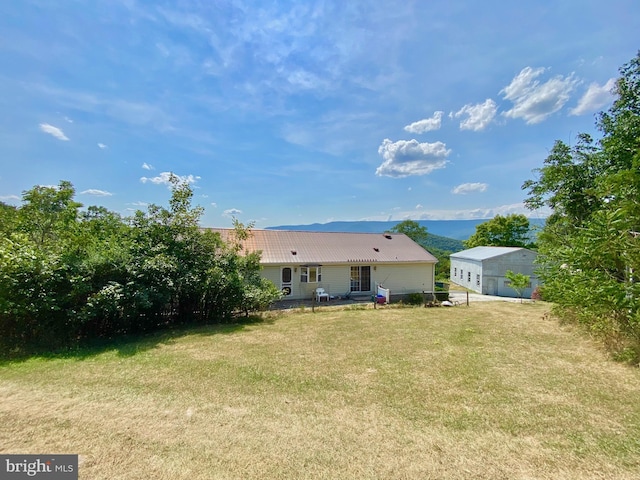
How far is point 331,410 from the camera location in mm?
3959

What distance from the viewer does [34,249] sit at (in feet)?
22.5

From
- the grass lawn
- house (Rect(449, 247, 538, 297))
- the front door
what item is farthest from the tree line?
house (Rect(449, 247, 538, 297))

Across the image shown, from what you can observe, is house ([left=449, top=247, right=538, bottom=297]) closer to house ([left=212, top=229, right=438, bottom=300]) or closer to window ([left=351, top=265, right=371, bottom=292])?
house ([left=212, top=229, right=438, bottom=300])

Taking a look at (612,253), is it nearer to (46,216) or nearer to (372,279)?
(372,279)

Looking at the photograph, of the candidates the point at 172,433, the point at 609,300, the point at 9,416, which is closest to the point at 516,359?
the point at 609,300

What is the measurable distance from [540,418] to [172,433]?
192 inches

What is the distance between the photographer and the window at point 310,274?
15.6 m

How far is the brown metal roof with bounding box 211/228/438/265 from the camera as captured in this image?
1594 cm

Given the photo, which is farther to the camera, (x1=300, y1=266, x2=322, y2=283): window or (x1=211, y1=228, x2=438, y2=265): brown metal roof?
(x1=211, y1=228, x2=438, y2=265): brown metal roof

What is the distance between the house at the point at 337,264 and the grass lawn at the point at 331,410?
8430mm

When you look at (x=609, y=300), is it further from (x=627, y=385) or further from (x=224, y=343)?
(x=224, y=343)

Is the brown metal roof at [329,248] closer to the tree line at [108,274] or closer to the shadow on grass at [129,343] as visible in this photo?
the tree line at [108,274]

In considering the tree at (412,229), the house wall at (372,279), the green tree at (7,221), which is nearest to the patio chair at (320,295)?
the house wall at (372,279)

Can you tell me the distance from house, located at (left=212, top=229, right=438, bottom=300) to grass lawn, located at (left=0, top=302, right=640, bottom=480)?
8.43 metres
